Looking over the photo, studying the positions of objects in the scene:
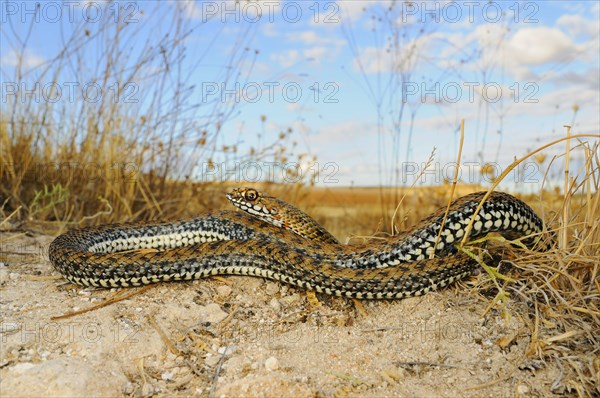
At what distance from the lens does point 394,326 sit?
18.7 ft

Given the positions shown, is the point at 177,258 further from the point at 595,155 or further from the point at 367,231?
the point at 367,231

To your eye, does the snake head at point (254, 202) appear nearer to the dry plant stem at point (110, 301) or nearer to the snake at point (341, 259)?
the snake at point (341, 259)

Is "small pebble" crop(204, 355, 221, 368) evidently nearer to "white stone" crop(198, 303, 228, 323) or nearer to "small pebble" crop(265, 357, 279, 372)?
"small pebble" crop(265, 357, 279, 372)

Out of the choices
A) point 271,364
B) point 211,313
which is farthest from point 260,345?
point 211,313

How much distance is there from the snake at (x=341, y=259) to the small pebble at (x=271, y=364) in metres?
1.41

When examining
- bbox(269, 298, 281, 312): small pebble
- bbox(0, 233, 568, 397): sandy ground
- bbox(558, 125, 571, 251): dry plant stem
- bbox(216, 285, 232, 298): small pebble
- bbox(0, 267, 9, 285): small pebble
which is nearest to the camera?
bbox(0, 233, 568, 397): sandy ground

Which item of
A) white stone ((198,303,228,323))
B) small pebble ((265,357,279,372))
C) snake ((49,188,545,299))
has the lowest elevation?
small pebble ((265,357,279,372))

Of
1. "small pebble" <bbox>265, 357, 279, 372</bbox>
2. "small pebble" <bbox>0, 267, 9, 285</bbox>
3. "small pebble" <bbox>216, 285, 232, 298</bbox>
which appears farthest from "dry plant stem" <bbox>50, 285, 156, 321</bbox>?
"small pebble" <bbox>265, 357, 279, 372</bbox>

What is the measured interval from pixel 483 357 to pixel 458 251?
1.43 m

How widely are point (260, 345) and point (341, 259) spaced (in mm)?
1600

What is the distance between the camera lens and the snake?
611 cm

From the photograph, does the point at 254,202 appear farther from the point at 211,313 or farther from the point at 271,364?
the point at 271,364

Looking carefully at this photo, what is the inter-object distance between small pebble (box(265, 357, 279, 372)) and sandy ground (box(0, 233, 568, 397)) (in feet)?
0.04

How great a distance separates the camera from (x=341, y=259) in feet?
21.6
